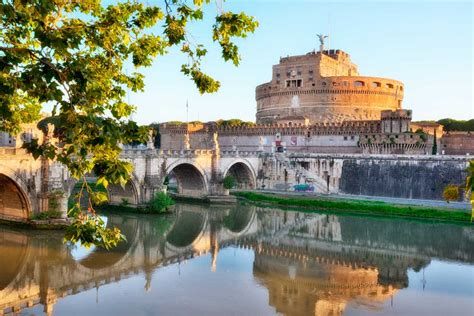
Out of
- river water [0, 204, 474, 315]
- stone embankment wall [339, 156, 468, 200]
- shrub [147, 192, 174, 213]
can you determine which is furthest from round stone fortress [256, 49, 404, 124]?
river water [0, 204, 474, 315]

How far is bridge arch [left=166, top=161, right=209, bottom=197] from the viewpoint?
98.4 feet

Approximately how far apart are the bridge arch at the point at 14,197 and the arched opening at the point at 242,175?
59.0 feet

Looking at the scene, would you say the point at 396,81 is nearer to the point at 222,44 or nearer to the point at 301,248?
the point at 301,248

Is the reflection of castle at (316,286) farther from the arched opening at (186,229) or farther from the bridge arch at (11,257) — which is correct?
the bridge arch at (11,257)

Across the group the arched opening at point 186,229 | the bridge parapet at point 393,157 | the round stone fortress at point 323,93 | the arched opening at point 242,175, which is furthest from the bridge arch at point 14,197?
the round stone fortress at point 323,93

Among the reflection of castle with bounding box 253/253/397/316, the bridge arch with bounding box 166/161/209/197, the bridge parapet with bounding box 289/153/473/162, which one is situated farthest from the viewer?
the bridge arch with bounding box 166/161/209/197

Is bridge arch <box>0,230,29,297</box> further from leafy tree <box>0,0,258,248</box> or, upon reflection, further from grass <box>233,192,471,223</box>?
grass <box>233,192,471,223</box>

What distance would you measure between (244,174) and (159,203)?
1229cm

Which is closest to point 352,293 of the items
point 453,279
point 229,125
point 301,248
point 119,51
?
point 453,279

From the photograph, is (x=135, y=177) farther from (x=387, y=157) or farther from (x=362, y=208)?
(x=387, y=157)

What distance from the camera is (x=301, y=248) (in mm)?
18391

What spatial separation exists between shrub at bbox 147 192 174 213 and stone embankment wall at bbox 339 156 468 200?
13833 mm

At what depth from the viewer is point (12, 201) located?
19.2 metres

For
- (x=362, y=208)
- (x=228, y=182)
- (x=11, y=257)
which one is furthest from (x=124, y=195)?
(x=362, y=208)
